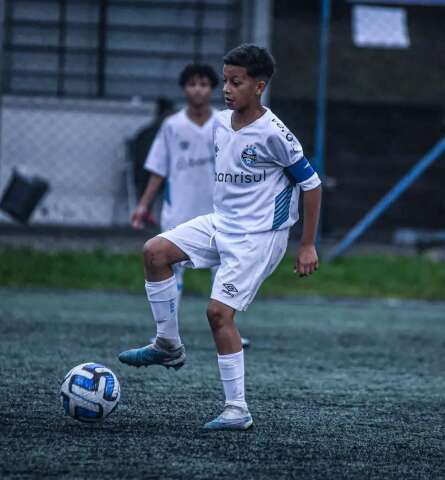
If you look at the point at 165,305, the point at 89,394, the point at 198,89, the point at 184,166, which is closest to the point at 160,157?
the point at 184,166

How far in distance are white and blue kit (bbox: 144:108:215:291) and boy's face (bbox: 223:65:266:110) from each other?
9.86 ft

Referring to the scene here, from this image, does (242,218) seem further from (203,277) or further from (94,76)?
(94,76)

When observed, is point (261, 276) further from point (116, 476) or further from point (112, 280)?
point (112, 280)

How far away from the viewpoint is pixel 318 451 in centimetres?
441

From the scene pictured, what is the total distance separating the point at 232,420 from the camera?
4719mm

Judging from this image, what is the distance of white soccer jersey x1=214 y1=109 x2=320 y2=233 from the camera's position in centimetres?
502

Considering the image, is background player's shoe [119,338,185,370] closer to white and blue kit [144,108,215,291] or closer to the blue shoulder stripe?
the blue shoulder stripe

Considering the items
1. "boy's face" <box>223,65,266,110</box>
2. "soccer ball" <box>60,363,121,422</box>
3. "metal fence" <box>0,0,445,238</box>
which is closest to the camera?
"soccer ball" <box>60,363,121,422</box>

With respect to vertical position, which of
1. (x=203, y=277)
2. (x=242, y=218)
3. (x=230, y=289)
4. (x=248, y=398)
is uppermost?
(x=242, y=218)

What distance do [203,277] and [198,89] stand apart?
3.62 metres

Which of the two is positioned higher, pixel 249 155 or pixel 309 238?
pixel 249 155

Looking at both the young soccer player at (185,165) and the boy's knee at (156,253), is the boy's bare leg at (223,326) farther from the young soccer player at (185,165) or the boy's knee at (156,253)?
the young soccer player at (185,165)

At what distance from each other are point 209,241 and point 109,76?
324 inches

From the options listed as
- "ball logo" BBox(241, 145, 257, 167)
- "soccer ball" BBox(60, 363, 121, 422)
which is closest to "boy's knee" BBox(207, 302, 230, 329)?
"soccer ball" BBox(60, 363, 121, 422)
